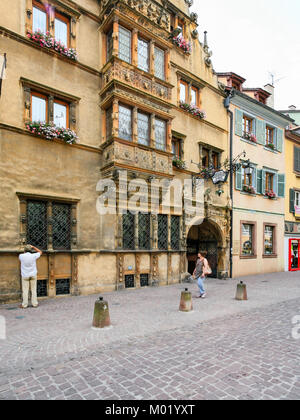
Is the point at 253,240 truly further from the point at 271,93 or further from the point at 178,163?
the point at 271,93

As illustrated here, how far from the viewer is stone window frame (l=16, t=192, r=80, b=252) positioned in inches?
347

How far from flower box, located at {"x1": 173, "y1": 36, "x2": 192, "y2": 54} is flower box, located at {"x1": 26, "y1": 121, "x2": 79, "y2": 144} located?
7868mm

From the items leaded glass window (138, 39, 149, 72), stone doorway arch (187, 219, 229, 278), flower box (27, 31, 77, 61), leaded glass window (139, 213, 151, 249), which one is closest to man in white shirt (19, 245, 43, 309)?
leaded glass window (139, 213, 151, 249)

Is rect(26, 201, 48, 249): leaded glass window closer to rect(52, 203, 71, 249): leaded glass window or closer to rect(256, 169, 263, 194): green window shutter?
rect(52, 203, 71, 249): leaded glass window

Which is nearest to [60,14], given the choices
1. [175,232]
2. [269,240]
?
[175,232]

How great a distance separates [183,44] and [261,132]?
7966mm

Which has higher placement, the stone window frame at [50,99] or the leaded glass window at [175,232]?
the stone window frame at [50,99]

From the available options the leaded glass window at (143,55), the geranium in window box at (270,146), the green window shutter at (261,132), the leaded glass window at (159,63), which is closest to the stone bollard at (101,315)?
the leaded glass window at (143,55)

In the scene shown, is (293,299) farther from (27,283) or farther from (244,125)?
(244,125)

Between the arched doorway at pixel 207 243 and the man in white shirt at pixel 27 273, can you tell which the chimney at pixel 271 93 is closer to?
the arched doorway at pixel 207 243

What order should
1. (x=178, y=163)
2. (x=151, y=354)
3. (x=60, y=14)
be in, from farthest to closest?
(x=178, y=163) < (x=60, y=14) < (x=151, y=354)

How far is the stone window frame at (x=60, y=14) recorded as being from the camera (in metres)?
9.30

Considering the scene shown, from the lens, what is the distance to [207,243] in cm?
1598

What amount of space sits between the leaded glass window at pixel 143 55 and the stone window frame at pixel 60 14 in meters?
2.67
